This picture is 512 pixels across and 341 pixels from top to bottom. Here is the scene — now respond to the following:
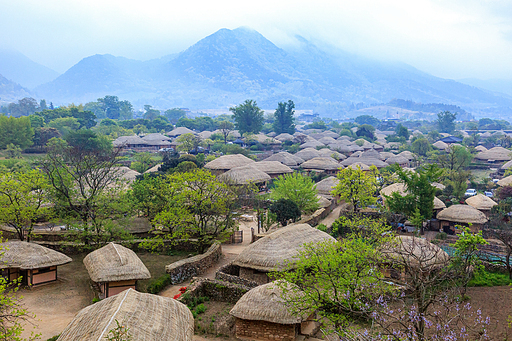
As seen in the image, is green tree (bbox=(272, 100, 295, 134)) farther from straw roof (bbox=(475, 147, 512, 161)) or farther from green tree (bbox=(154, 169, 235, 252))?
green tree (bbox=(154, 169, 235, 252))

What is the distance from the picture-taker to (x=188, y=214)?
1980 centimetres

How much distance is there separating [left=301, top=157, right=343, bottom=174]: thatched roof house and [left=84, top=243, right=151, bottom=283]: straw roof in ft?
106

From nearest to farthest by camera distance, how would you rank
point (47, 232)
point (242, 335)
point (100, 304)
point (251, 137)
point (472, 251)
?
1. point (100, 304)
2. point (242, 335)
3. point (472, 251)
4. point (47, 232)
5. point (251, 137)

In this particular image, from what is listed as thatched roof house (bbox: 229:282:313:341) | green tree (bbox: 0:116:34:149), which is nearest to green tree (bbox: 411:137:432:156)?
green tree (bbox: 0:116:34:149)

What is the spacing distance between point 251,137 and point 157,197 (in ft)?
164

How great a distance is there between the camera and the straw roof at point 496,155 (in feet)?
178

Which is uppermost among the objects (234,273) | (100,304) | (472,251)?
(100,304)

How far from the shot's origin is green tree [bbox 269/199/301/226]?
24.1 metres

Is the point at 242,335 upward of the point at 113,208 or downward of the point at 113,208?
downward

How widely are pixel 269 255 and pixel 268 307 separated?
4.29 m

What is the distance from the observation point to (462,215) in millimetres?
24156

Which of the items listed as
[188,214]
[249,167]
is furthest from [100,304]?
[249,167]

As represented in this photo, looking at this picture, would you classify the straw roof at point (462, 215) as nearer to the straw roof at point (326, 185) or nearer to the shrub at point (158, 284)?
the straw roof at point (326, 185)

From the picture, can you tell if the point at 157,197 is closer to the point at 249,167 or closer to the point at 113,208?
the point at 113,208
